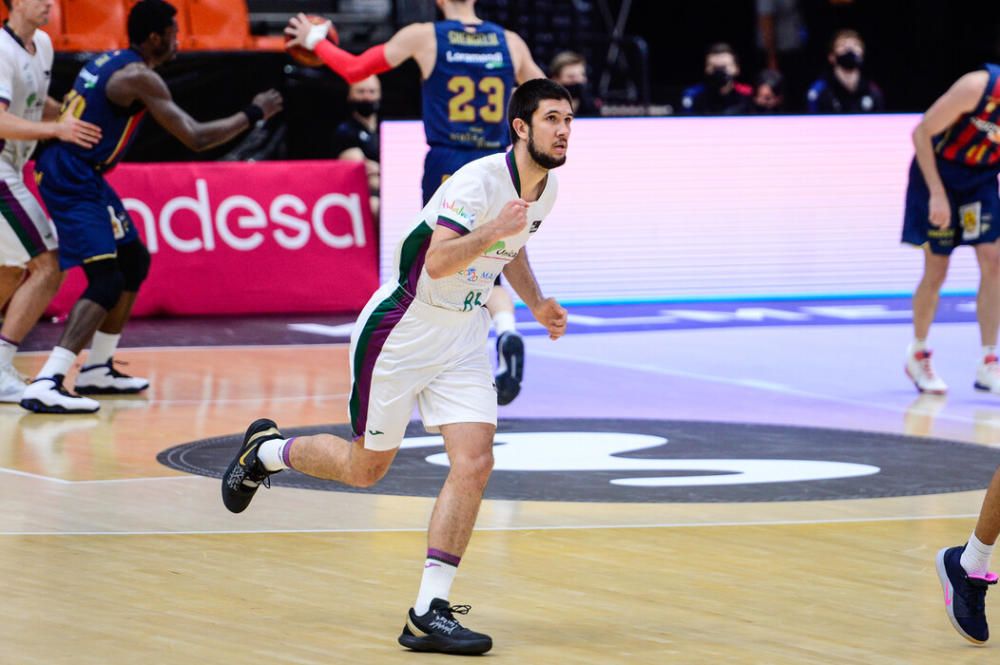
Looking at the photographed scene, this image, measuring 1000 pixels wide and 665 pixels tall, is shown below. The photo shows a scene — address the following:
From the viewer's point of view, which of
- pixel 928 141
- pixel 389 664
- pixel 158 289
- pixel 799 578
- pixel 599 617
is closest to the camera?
pixel 389 664

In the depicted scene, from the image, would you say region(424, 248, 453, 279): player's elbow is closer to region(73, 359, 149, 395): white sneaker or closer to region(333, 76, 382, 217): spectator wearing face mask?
region(73, 359, 149, 395): white sneaker

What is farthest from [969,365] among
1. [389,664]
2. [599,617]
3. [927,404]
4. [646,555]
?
[389,664]

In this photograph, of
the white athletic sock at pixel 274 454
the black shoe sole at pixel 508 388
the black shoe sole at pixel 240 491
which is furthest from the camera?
the black shoe sole at pixel 508 388

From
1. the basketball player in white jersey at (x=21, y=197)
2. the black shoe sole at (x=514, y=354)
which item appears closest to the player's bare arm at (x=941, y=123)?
the black shoe sole at (x=514, y=354)

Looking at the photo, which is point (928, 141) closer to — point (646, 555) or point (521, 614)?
point (646, 555)

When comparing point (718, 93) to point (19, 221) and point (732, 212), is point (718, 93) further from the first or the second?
point (19, 221)

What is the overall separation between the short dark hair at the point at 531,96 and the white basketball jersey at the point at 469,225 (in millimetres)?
130

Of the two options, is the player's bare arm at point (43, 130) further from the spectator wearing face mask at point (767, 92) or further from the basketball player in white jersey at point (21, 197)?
the spectator wearing face mask at point (767, 92)

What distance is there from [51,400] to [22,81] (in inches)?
66.8

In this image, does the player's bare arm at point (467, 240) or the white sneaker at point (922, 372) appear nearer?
the player's bare arm at point (467, 240)

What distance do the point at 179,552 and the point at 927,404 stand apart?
201 inches

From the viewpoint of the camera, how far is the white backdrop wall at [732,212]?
46.7 feet

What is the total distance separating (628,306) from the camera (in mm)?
14227

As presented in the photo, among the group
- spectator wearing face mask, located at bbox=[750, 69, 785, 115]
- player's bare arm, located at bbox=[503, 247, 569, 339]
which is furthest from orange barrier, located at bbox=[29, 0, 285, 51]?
player's bare arm, located at bbox=[503, 247, 569, 339]
